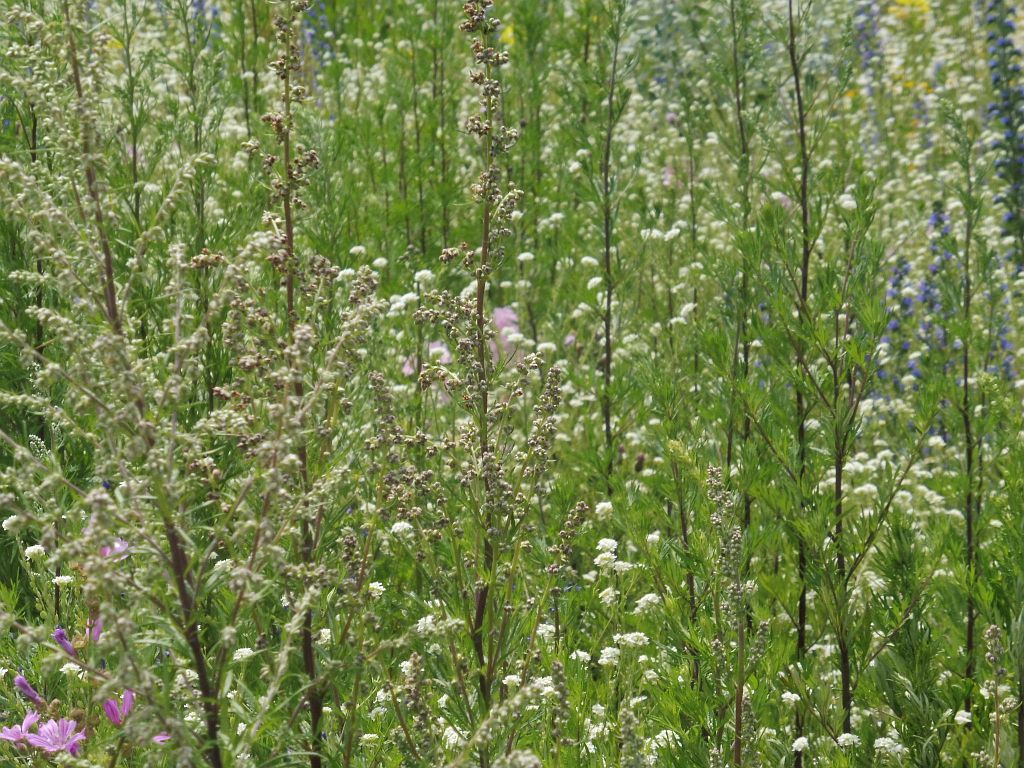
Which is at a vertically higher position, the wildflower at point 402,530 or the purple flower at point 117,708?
the wildflower at point 402,530

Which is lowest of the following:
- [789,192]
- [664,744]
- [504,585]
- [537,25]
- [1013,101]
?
[664,744]

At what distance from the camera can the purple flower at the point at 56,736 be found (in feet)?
6.80

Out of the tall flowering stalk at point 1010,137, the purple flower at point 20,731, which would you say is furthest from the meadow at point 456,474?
the tall flowering stalk at point 1010,137

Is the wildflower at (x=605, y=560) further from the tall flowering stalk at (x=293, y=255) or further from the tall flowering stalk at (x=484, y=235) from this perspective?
the tall flowering stalk at (x=293, y=255)

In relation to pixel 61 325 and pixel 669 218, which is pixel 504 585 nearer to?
pixel 61 325

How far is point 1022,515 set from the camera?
3.01 metres

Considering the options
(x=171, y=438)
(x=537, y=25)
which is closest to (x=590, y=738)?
(x=171, y=438)

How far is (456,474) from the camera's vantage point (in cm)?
338

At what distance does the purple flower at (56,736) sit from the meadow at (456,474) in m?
0.02

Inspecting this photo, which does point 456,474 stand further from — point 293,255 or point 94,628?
point 94,628

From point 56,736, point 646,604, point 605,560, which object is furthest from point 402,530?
point 56,736

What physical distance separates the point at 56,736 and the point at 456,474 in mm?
1465

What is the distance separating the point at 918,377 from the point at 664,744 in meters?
3.49

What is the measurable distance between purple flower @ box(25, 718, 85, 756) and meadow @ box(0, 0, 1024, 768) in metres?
0.02
